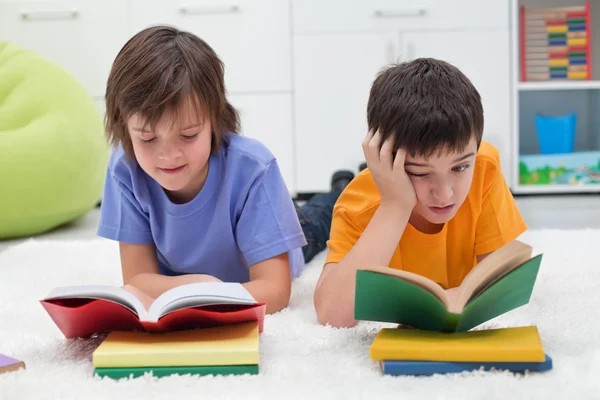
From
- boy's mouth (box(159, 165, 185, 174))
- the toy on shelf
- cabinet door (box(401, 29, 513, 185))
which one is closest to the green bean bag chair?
boy's mouth (box(159, 165, 185, 174))

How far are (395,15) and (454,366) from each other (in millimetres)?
2164

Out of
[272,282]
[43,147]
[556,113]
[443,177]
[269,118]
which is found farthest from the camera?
[556,113]

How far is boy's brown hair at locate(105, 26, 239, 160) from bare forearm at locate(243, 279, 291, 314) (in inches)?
9.1

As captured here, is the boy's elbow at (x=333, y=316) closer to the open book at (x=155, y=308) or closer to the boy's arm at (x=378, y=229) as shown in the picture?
the boy's arm at (x=378, y=229)

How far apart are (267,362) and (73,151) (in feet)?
4.73

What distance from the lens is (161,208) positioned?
4.08 ft

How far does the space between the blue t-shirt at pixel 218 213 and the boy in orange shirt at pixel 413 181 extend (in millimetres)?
113

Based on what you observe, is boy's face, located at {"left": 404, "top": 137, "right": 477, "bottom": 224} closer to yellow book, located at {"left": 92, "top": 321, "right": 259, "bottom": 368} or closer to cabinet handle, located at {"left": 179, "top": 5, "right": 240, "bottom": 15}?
yellow book, located at {"left": 92, "top": 321, "right": 259, "bottom": 368}

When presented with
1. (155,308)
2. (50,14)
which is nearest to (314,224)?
(155,308)

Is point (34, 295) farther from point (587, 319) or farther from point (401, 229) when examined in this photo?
point (587, 319)

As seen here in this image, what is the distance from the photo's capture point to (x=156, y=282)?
3.80 feet

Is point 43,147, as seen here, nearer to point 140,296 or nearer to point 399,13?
point 140,296

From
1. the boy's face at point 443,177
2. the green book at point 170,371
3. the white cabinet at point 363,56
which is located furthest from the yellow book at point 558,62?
the green book at point 170,371

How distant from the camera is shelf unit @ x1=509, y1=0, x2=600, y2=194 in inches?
111
